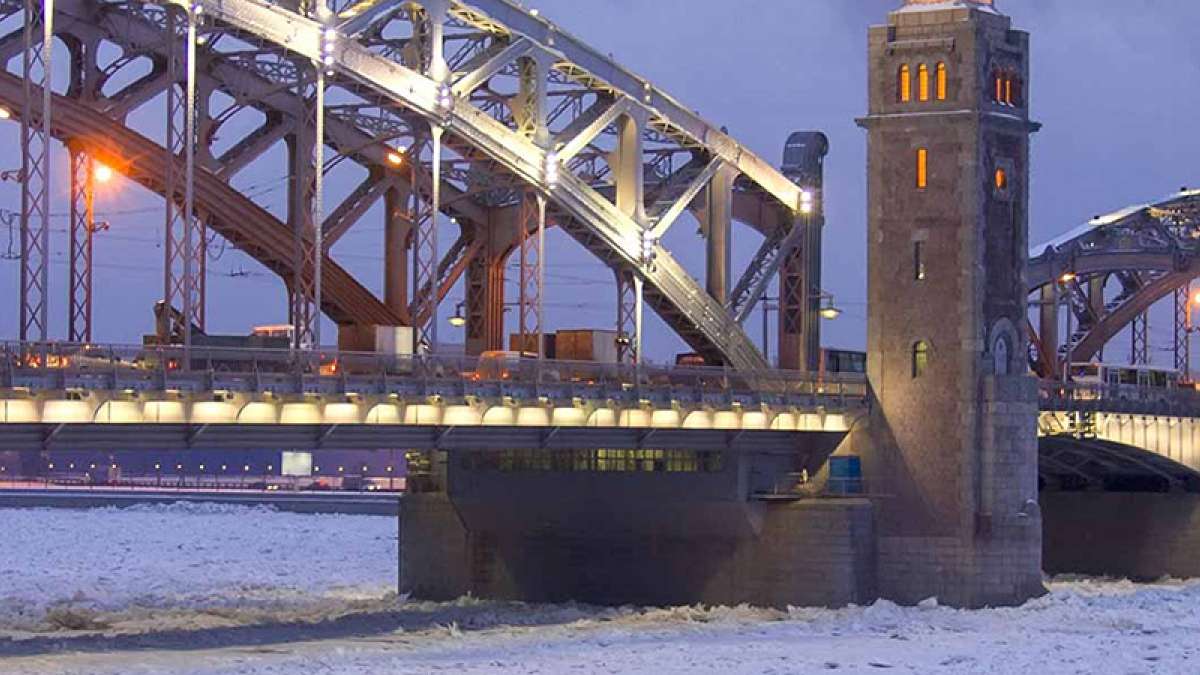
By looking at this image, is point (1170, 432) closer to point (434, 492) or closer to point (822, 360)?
point (822, 360)

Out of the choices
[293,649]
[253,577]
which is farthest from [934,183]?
[253,577]

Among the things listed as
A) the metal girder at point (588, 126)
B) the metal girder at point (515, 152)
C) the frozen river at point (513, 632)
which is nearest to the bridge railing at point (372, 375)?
the metal girder at point (515, 152)

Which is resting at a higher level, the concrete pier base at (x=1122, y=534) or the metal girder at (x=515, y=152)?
the metal girder at (x=515, y=152)

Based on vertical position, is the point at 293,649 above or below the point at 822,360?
below

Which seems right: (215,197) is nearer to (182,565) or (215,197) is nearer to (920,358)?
(920,358)

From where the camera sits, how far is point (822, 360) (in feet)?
356

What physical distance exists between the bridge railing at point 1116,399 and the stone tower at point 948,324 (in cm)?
1014

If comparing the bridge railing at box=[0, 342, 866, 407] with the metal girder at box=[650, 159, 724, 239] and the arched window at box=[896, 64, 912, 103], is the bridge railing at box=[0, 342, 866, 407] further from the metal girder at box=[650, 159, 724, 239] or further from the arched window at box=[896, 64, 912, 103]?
the arched window at box=[896, 64, 912, 103]

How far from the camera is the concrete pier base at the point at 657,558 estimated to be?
304 ft

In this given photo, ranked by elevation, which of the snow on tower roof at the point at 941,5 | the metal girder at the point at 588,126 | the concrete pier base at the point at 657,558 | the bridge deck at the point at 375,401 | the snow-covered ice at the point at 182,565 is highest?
the snow on tower roof at the point at 941,5

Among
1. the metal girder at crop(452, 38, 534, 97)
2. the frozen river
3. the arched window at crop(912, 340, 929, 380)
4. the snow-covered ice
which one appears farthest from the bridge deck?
the snow-covered ice

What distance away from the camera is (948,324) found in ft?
310

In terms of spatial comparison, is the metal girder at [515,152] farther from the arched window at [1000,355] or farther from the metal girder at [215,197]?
the arched window at [1000,355]

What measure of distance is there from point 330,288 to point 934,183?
24038 millimetres
